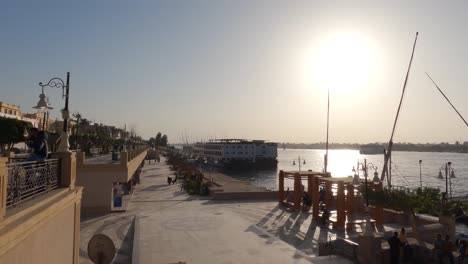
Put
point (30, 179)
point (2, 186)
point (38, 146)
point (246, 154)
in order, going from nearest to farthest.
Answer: point (2, 186), point (30, 179), point (38, 146), point (246, 154)

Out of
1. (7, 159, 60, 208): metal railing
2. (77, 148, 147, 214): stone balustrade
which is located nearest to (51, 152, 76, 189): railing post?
(7, 159, 60, 208): metal railing

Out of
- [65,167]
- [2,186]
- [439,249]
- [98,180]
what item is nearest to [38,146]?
[65,167]

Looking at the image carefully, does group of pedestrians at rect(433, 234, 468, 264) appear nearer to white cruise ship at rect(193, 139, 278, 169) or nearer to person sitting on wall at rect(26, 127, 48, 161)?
person sitting on wall at rect(26, 127, 48, 161)

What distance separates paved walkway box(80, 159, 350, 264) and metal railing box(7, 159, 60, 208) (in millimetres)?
6771

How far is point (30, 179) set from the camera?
287 inches

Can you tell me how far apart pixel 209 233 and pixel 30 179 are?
Answer: 12.9 m

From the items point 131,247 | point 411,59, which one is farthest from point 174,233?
point 411,59

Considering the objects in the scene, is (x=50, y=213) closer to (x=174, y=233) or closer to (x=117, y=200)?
(x=174, y=233)

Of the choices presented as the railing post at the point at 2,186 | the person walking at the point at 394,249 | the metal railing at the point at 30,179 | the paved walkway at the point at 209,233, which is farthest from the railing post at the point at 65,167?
the person walking at the point at 394,249

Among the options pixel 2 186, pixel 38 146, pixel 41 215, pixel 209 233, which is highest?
pixel 38 146

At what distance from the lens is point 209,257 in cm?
1507

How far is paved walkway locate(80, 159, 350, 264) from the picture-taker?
49.9ft

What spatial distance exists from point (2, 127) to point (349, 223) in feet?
107

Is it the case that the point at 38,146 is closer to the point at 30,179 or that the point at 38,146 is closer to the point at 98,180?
the point at 30,179
